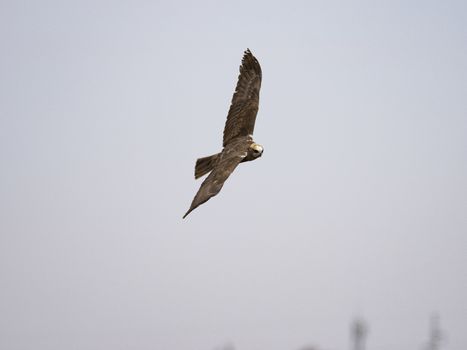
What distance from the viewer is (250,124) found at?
82.7 feet

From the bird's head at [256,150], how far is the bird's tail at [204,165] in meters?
0.94

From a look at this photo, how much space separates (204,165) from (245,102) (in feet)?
11.9

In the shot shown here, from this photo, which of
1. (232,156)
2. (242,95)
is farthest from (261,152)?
(242,95)

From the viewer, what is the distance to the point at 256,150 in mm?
23062

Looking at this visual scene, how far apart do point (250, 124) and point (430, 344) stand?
6374 centimetres

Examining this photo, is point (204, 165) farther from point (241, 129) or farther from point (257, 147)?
point (241, 129)

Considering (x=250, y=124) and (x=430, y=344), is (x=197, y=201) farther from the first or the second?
(x=430, y=344)

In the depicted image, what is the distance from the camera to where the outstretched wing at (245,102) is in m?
25.1

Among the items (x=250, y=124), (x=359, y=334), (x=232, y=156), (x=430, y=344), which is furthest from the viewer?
(x=359, y=334)

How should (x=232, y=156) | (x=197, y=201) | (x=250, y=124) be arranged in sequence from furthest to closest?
(x=250, y=124) → (x=232, y=156) → (x=197, y=201)

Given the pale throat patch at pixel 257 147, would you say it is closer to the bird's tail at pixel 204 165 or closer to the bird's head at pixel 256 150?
the bird's head at pixel 256 150

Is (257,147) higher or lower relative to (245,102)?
lower

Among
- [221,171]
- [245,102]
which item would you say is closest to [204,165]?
A: [221,171]

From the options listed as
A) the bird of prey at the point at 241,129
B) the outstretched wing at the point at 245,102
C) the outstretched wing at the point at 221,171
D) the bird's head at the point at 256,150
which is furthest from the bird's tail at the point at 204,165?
the outstretched wing at the point at 245,102
